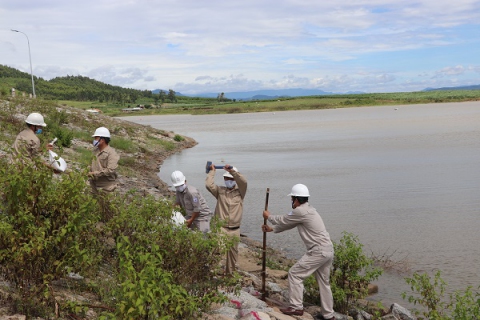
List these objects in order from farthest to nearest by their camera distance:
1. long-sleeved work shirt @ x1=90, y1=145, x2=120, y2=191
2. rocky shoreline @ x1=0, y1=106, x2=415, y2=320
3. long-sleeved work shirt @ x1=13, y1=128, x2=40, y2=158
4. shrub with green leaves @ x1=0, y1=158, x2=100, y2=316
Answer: long-sleeved work shirt @ x1=90, y1=145, x2=120, y2=191
long-sleeved work shirt @ x1=13, y1=128, x2=40, y2=158
rocky shoreline @ x1=0, y1=106, x2=415, y2=320
shrub with green leaves @ x1=0, y1=158, x2=100, y2=316

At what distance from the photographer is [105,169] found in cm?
934

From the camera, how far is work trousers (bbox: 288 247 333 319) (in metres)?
8.01

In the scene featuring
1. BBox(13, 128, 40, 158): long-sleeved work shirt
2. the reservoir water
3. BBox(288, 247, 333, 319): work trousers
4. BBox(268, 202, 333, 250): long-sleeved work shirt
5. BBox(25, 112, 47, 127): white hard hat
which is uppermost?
BBox(25, 112, 47, 127): white hard hat

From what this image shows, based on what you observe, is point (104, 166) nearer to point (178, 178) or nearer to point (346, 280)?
point (178, 178)

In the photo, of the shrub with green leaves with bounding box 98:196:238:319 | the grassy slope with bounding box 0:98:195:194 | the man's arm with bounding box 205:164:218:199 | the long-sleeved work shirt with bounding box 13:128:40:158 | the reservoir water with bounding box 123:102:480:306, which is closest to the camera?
the shrub with green leaves with bounding box 98:196:238:319

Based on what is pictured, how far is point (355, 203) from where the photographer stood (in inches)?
764

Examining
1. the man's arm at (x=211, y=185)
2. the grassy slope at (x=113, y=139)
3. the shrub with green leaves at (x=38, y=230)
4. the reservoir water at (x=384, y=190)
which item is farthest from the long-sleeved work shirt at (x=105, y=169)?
the grassy slope at (x=113, y=139)

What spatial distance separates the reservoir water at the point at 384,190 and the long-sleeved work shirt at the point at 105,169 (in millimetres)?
5687

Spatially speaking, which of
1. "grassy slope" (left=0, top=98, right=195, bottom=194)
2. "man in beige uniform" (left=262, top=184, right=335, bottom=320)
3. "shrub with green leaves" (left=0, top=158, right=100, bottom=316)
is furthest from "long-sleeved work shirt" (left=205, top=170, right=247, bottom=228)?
"grassy slope" (left=0, top=98, right=195, bottom=194)

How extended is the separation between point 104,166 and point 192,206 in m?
1.77

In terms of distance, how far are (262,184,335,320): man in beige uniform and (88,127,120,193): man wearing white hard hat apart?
10.1 ft

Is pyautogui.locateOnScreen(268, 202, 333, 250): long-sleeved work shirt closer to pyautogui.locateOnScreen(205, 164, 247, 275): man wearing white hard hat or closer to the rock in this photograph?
pyautogui.locateOnScreen(205, 164, 247, 275): man wearing white hard hat

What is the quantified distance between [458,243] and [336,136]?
3629 centimetres

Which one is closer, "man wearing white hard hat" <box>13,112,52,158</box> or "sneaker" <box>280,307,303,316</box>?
"sneaker" <box>280,307,303,316</box>
